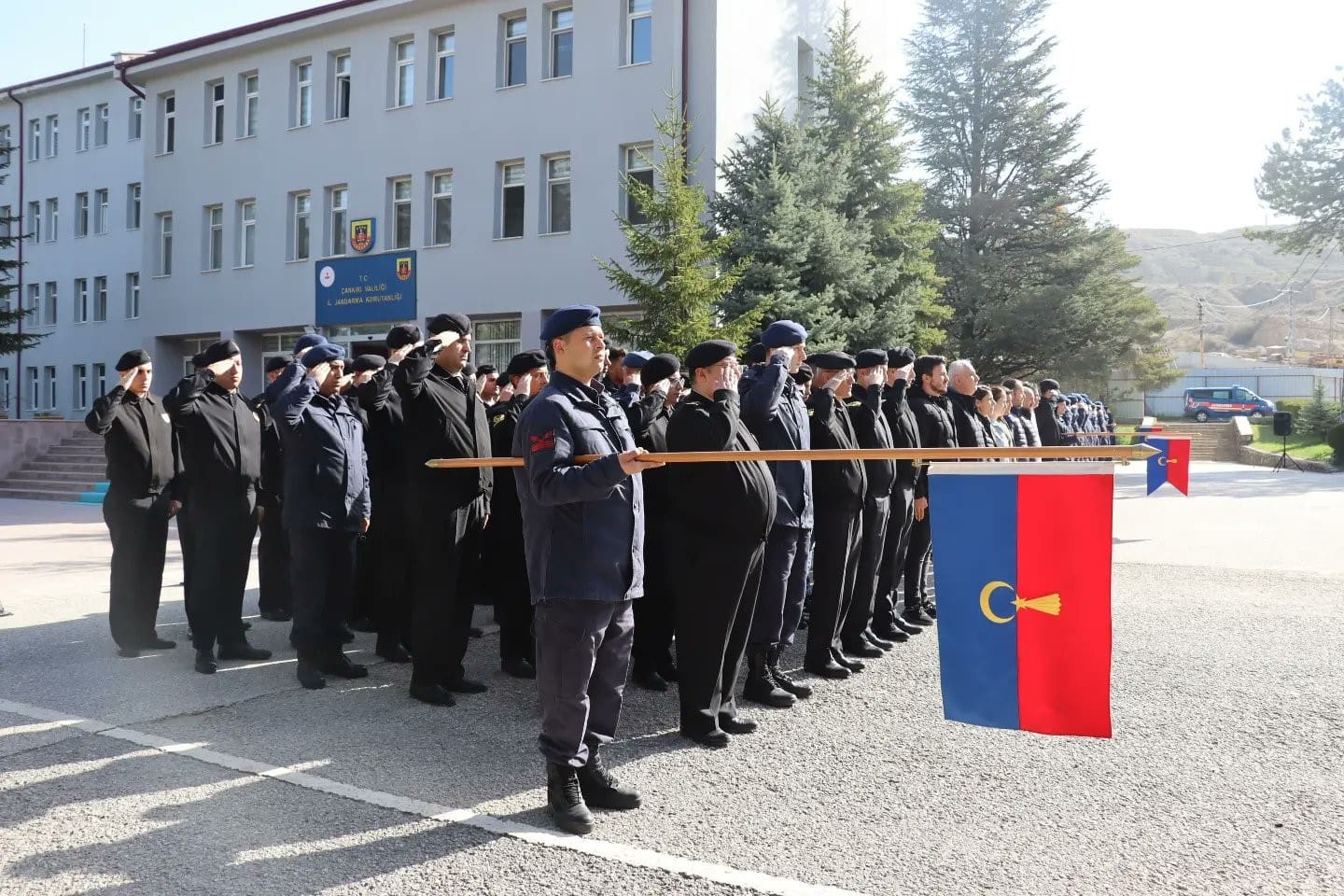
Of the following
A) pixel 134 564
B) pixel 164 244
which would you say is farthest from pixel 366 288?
pixel 134 564

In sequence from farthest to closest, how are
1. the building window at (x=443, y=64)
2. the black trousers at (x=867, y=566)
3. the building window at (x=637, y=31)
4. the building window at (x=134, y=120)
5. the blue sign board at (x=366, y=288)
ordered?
the building window at (x=134, y=120), the blue sign board at (x=366, y=288), the building window at (x=443, y=64), the building window at (x=637, y=31), the black trousers at (x=867, y=566)

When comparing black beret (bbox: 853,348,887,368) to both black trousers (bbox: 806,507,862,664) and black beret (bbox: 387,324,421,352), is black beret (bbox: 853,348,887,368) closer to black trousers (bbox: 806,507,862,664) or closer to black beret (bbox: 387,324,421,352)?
black trousers (bbox: 806,507,862,664)

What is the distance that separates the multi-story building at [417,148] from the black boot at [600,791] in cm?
1741

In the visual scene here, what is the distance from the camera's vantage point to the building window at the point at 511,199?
25.2 m

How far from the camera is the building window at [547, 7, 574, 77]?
2458cm

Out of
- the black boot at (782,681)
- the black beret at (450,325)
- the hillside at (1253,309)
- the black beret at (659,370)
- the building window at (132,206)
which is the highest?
the hillside at (1253,309)

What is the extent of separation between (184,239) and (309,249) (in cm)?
526

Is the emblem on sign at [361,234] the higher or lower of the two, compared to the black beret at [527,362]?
higher

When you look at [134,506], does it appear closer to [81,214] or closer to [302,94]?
[302,94]

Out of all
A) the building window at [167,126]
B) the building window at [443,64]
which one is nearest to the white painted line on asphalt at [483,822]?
the building window at [443,64]

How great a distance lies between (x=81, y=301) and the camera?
124 feet

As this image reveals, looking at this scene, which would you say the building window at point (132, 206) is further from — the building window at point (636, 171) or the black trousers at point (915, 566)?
the black trousers at point (915, 566)

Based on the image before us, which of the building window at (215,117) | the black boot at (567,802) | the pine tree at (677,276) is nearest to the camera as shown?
the black boot at (567,802)

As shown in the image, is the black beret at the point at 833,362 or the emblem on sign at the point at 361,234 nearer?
the black beret at the point at 833,362
